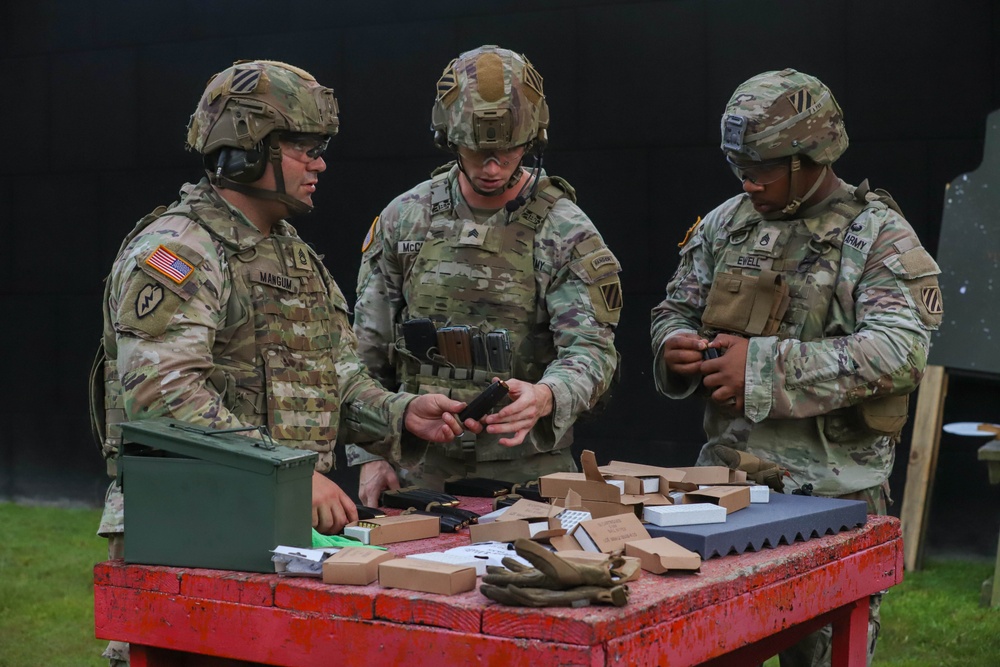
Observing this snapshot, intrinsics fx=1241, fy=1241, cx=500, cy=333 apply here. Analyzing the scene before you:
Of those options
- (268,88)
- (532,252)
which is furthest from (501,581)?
(532,252)

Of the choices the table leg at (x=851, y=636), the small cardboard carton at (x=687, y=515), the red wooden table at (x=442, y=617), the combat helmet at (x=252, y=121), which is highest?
the combat helmet at (x=252, y=121)

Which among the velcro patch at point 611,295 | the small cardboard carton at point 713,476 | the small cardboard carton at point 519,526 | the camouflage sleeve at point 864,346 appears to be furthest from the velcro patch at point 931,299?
the small cardboard carton at point 519,526

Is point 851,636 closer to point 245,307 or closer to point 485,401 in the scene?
point 485,401

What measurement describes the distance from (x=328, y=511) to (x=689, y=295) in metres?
1.53

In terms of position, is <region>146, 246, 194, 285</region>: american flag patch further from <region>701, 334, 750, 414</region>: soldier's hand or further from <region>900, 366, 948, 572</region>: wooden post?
<region>900, 366, 948, 572</region>: wooden post

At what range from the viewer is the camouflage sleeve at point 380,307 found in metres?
3.47

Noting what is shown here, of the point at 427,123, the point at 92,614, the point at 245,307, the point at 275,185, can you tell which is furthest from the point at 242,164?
the point at 427,123

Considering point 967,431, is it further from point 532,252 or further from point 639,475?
point 639,475

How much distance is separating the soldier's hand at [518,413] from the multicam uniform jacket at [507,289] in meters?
0.21

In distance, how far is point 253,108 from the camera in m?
A: 2.68

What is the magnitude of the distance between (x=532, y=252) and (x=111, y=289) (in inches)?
46.8

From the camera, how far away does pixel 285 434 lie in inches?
105

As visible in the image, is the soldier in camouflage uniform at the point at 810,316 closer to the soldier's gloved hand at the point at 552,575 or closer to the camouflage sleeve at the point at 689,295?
the camouflage sleeve at the point at 689,295

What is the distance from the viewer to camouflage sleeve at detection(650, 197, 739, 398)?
3463 millimetres
